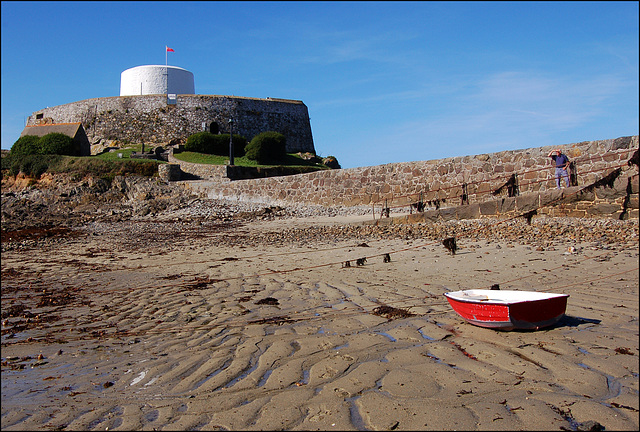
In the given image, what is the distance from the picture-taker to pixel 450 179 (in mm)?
14016

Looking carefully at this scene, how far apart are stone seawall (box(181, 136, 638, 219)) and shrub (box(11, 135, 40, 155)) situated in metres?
19.1

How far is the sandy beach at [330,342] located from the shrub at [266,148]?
23506mm

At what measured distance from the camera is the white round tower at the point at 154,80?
1810 inches

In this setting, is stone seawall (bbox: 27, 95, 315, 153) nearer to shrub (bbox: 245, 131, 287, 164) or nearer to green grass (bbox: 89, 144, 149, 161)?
green grass (bbox: 89, 144, 149, 161)

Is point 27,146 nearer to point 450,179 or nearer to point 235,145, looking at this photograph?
point 235,145

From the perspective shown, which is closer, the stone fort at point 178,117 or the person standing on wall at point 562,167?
the person standing on wall at point 562,167

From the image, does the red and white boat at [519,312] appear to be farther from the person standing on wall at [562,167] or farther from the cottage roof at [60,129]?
the cottage roof at [60,129]

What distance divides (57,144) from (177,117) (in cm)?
1080

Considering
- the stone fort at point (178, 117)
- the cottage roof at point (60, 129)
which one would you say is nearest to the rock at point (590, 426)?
the cottage roof at point (60, 129)

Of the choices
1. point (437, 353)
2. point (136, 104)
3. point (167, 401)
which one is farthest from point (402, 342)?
point (136, 104)

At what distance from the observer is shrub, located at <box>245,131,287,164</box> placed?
107 ft

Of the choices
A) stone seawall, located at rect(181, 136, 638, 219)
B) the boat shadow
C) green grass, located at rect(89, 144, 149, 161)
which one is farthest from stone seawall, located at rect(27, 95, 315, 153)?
the boat shadow

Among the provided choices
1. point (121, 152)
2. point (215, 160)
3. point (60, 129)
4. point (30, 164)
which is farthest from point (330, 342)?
point (60, 129)

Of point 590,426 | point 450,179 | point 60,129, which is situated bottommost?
point 590,426
